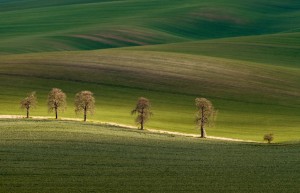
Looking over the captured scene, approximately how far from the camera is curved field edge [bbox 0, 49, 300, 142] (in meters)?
66.4

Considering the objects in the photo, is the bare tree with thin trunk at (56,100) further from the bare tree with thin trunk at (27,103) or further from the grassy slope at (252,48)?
the grassy slope at (252,48)

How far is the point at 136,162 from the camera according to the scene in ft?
138

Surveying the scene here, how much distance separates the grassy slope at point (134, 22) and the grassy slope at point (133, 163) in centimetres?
5697

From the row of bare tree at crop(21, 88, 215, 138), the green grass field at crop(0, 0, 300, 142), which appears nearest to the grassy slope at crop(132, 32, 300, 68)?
the green grass field at crop(0, 0, 300, 142)

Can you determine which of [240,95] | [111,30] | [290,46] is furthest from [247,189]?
[111,30]

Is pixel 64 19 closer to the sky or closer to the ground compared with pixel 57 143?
closer to the sky

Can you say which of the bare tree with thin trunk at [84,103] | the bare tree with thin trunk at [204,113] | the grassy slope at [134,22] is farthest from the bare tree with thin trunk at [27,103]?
the grassy slope at [134,22]

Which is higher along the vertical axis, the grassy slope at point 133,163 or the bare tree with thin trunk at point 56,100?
the bare tree with thin trunk at point 56,100

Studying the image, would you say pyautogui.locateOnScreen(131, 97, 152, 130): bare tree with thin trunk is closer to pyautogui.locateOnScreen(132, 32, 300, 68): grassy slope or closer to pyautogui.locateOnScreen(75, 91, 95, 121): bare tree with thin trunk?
pyautogui.locateOnScreen(75, 91, 95, 121): bare tree with thin trunk

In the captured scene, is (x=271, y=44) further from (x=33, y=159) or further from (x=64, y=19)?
(x=33, y=159)

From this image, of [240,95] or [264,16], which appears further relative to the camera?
[264,16]

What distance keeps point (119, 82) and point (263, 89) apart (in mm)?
14821

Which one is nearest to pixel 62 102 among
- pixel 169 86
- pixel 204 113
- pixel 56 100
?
pixel 56 100

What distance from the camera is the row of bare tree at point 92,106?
200 ft
